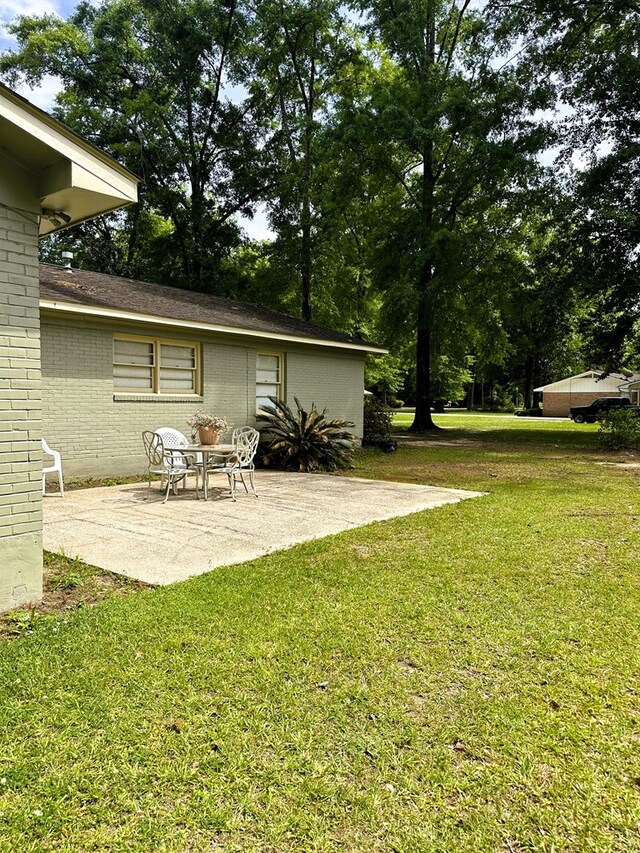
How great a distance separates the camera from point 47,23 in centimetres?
2319

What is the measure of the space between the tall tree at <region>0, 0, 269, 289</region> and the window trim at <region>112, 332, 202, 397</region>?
13747mm

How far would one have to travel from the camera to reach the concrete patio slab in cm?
500

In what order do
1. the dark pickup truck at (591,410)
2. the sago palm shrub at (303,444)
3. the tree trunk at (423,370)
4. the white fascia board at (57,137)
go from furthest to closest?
the dark pickup truck at (591,410) → the tree trunk at (423,370) → the sago palm shrub at (303,444) → the white fascia board at (57,137)

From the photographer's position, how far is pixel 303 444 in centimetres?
1191

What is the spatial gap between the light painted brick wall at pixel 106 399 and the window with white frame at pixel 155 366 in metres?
0.19

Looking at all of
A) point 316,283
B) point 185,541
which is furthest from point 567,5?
point 185,541

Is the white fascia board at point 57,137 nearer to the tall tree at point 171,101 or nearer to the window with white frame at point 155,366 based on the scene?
the window with white frame at point 155,366

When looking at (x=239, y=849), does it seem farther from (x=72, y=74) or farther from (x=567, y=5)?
(x=72, y=74)

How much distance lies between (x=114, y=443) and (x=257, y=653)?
7.69 m

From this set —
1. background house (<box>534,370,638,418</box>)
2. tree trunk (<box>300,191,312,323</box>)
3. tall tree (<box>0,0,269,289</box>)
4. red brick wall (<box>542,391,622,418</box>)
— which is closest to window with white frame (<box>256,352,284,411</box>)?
tree trunk (<box>300,191,312,323</box>)

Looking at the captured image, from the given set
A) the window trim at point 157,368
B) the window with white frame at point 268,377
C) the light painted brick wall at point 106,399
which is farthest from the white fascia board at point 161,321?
the window with white frame at point 268,377

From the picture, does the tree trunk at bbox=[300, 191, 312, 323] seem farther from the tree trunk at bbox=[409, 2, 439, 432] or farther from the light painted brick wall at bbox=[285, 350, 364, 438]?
the light painted brick wall at bbox=[285, 350, 364, 438]

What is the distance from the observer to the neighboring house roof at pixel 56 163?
3473mm

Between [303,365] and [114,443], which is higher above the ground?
[303,365]
